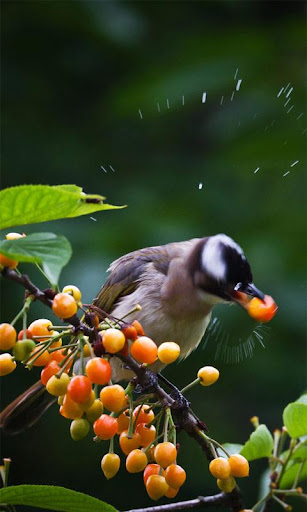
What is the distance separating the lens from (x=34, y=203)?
124 cm

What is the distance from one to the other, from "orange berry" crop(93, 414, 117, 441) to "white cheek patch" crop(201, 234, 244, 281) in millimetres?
505

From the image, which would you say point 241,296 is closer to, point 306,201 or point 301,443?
point 301,443

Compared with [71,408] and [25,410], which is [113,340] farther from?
Answer: [25,410]

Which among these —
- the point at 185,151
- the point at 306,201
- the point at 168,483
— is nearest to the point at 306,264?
the point at 306,201

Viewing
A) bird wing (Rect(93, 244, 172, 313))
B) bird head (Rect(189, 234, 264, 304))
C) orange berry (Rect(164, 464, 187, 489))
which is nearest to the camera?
orange berry (Rect(164, 464, 187, 489))

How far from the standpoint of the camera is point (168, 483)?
1.54 meters

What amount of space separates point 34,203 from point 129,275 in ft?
4.83

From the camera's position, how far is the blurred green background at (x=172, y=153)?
141 inches

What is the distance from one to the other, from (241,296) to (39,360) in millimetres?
516

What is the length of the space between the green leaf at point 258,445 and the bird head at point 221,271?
0.99 ft

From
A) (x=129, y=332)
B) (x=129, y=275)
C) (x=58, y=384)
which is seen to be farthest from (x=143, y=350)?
(x=129, y=275)

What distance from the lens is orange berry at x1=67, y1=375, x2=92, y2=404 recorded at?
1368mm

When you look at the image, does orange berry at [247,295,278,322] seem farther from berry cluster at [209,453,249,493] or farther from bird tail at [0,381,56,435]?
bird tail at [0,381,56,435]

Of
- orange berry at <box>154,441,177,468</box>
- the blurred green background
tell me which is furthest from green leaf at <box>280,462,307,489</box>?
the blurred green background
